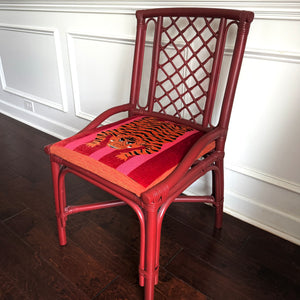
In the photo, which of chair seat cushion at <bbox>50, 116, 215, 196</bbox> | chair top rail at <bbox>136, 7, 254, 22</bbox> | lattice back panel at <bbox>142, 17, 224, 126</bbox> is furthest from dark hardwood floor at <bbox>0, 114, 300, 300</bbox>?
chair top rail at <bbox>136, 7, 254, 22</bbox>

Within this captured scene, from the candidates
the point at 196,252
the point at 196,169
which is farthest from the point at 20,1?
the point at 196,252

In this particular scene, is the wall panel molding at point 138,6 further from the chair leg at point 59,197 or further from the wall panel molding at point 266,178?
the chair leg at point 59,197

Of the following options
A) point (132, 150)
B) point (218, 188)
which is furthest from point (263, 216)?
point (132, 150)

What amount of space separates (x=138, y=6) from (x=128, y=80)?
411mm

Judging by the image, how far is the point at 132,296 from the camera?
3.66 ft

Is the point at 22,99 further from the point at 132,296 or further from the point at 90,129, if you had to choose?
the point at 132,296

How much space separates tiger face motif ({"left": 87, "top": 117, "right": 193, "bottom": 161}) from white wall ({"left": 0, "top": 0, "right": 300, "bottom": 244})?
37 cm

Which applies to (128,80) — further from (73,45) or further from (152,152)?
(152,152)

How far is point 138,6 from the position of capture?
1522 millimetres

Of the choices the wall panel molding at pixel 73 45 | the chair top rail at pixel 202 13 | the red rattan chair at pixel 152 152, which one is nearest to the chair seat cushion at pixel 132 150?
the red rattan chair at pixel 152 152

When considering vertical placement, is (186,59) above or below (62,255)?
above

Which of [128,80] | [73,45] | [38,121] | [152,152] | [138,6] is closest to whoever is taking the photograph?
[152,152]

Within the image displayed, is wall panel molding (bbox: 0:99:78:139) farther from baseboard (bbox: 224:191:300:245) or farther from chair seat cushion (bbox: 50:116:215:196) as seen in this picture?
baseboard (bbox: 224:191:300:245)

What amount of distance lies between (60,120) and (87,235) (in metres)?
1.22
